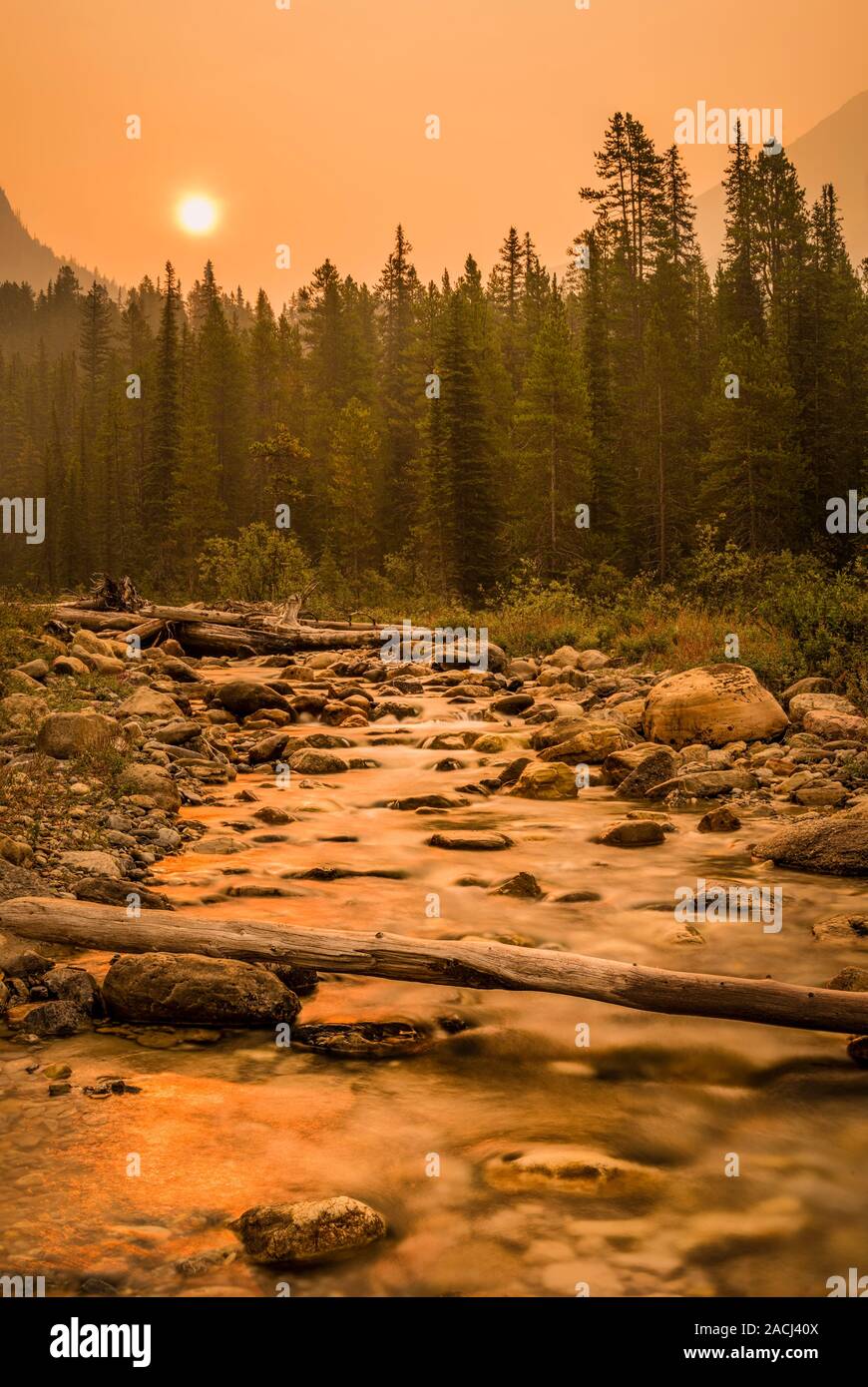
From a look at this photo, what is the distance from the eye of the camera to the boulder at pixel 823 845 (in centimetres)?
672

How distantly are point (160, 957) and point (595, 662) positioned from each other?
13.7m

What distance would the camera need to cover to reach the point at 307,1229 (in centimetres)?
291

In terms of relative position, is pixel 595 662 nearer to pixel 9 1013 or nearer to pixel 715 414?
pixel 9 1013

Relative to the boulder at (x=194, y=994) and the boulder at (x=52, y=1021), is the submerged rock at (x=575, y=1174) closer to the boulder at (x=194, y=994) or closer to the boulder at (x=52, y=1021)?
the boulder at (x=194, y=994)

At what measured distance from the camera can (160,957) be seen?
450 centimetres

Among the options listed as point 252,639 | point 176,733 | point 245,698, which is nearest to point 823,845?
point 176,733

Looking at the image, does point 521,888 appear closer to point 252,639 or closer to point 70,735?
point 70,735

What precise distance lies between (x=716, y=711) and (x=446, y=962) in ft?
23.6

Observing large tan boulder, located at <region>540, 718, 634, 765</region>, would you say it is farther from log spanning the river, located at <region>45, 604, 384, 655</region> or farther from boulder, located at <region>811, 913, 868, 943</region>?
log spanning the river, located at <region>45, 604, 384, 655</region>

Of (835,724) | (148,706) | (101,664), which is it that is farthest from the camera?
(101,664)

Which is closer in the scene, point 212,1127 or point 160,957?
point 212,1127

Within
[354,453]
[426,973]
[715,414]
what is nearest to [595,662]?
[426,973]

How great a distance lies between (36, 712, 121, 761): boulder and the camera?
8656mm
